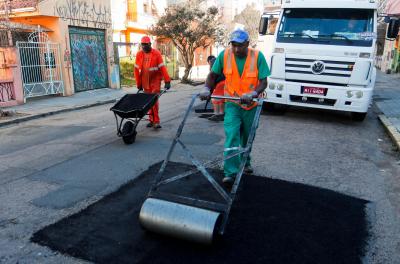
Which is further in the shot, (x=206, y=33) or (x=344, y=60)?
(x=206, y=33)

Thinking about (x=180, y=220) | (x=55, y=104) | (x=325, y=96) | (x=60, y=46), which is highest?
(x=60, y=46)

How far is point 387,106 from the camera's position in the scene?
10.9 metres

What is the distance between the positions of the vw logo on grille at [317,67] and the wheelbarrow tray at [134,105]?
3673 millimetres

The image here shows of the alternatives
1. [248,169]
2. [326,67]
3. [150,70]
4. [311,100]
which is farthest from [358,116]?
[150,70]

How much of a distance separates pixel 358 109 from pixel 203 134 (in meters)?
3.51

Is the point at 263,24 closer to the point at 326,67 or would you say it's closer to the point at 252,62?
the point at 326,67

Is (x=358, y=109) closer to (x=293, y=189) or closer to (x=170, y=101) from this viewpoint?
(x=293, y=189)

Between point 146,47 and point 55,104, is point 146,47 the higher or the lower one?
the higher one

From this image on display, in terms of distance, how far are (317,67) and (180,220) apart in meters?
6.04

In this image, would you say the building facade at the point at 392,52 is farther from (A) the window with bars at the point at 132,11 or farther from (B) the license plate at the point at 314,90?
(B) the license plate at the point at 314,90

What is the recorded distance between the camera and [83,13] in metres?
14.8

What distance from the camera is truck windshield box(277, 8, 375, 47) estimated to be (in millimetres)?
7762

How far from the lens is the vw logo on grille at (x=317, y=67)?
7.83m

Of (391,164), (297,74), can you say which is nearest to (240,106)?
(391,164)
